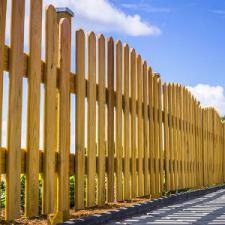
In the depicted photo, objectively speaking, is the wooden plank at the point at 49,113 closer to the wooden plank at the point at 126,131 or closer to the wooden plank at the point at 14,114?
the wooden plank at the point at 14,114

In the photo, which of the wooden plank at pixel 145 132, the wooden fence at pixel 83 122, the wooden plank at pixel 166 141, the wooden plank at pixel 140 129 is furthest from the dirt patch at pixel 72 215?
the wooden plank at pixel 166 141

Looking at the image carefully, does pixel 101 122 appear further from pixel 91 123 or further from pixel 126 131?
pixel 126 131

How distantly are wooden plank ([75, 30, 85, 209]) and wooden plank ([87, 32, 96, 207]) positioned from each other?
0.22 metres

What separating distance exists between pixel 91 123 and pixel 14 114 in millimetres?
1824

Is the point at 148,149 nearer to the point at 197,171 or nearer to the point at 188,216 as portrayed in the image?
the point at 188,216

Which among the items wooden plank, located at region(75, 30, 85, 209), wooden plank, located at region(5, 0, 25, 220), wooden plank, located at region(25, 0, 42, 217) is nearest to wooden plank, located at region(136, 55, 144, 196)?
wooden plank, located at region(75, 30, 85, 209)

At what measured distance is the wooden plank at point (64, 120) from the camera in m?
5.75

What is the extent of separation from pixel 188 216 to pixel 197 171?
7029 mm

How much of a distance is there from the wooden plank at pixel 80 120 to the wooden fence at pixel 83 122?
11mm

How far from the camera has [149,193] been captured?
29.9 ft

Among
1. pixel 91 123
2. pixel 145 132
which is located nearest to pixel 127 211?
pixel 91 123

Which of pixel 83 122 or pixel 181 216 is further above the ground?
pixel 83 122

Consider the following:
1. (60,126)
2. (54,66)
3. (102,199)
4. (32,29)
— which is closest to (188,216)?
(102,199)

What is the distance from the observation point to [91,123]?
6.59 m
